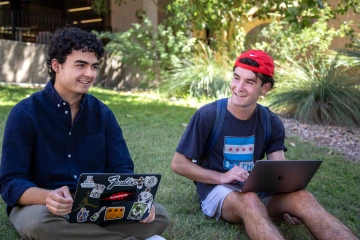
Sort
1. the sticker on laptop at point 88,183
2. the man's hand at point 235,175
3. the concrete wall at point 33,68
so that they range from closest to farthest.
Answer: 1. the sticker on laptop at point 88,183
2. the man's hand at point 235,175
3. the concrete wall at point 33,68

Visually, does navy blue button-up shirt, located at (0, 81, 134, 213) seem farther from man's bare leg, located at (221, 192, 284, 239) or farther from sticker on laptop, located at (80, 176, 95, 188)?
man's bare leg, located at (221, 192, 284, 239)

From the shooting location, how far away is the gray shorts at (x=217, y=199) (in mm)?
3867

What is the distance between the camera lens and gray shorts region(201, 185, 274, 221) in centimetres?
387

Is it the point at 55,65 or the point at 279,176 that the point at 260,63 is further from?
the point at 55,65

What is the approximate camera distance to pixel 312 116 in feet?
31.8

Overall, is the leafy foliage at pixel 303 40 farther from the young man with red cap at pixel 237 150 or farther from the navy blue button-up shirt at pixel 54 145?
the navy blue button-up shirt at pixel 54 145

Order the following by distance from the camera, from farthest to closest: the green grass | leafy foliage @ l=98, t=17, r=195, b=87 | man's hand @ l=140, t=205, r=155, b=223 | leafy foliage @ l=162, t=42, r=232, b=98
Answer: leafy foliage @ l=98, t=17, r=195, b=87, leafy foliage @ l=162, t=42, r=232, b=98, the green grass, man's hand @ l=140, t=205, r=155, b=223

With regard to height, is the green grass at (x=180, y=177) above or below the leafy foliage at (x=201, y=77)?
below

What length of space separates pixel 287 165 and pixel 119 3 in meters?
11.8

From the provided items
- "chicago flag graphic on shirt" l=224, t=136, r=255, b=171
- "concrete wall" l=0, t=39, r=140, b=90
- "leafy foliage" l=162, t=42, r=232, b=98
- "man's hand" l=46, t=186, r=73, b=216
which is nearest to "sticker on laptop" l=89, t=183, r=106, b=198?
"man's hand" l=46, t=186, r=73, b=216

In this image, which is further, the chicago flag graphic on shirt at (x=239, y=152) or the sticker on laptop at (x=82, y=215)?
the chicago flag graphic on shirt at (x=239, y=152)

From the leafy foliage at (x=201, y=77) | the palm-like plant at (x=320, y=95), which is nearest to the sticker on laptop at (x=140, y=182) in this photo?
the palm-like plant at (x=320, y=95)

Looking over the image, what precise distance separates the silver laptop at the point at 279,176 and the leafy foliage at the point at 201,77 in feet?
25.8

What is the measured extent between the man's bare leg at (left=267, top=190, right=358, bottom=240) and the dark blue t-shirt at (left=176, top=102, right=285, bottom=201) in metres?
0.38
